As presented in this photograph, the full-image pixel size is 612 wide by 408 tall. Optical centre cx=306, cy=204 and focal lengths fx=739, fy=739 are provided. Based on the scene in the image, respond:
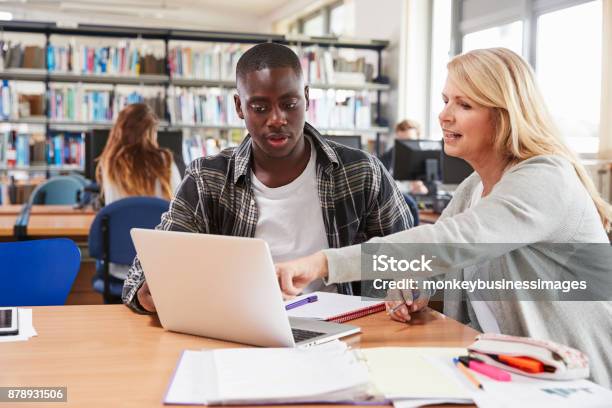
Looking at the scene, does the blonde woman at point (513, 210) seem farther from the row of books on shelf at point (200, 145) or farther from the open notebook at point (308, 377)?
the row of books on shelf at point (200, 145)

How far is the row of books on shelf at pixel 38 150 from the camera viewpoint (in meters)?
6.67

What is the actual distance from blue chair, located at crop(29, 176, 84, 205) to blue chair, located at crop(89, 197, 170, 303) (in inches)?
84.2

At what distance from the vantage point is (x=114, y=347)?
4.35 feet

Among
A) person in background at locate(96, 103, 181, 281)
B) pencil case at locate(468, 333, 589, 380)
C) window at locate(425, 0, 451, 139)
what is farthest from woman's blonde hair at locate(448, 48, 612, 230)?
window at locate(425, 0, 451, 139)

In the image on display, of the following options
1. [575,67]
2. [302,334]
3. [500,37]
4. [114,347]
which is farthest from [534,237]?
[500,37]

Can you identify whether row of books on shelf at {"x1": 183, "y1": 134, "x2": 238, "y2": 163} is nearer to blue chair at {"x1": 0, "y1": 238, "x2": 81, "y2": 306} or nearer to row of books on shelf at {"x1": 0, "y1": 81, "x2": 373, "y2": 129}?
row of books on shelf at {"x1": 0, "y1": 81, "x2": 373, "y2": 129}

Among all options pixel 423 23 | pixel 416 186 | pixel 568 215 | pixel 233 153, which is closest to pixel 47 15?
pixel 423 23

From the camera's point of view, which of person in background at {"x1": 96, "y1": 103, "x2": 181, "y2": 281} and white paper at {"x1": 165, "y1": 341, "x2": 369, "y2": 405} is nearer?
white paper at {"x1": 165, "y1": 341, "x2": 369, "y2": 405}

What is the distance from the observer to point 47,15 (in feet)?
38.9

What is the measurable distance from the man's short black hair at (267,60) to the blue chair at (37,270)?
0.69 m

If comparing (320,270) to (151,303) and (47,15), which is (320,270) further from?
(47,15)

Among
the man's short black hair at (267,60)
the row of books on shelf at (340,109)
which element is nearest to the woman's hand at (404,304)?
the man's short black hair at (267,60)

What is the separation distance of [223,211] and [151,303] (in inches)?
15.2

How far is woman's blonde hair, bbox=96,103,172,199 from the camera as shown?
3.59m
